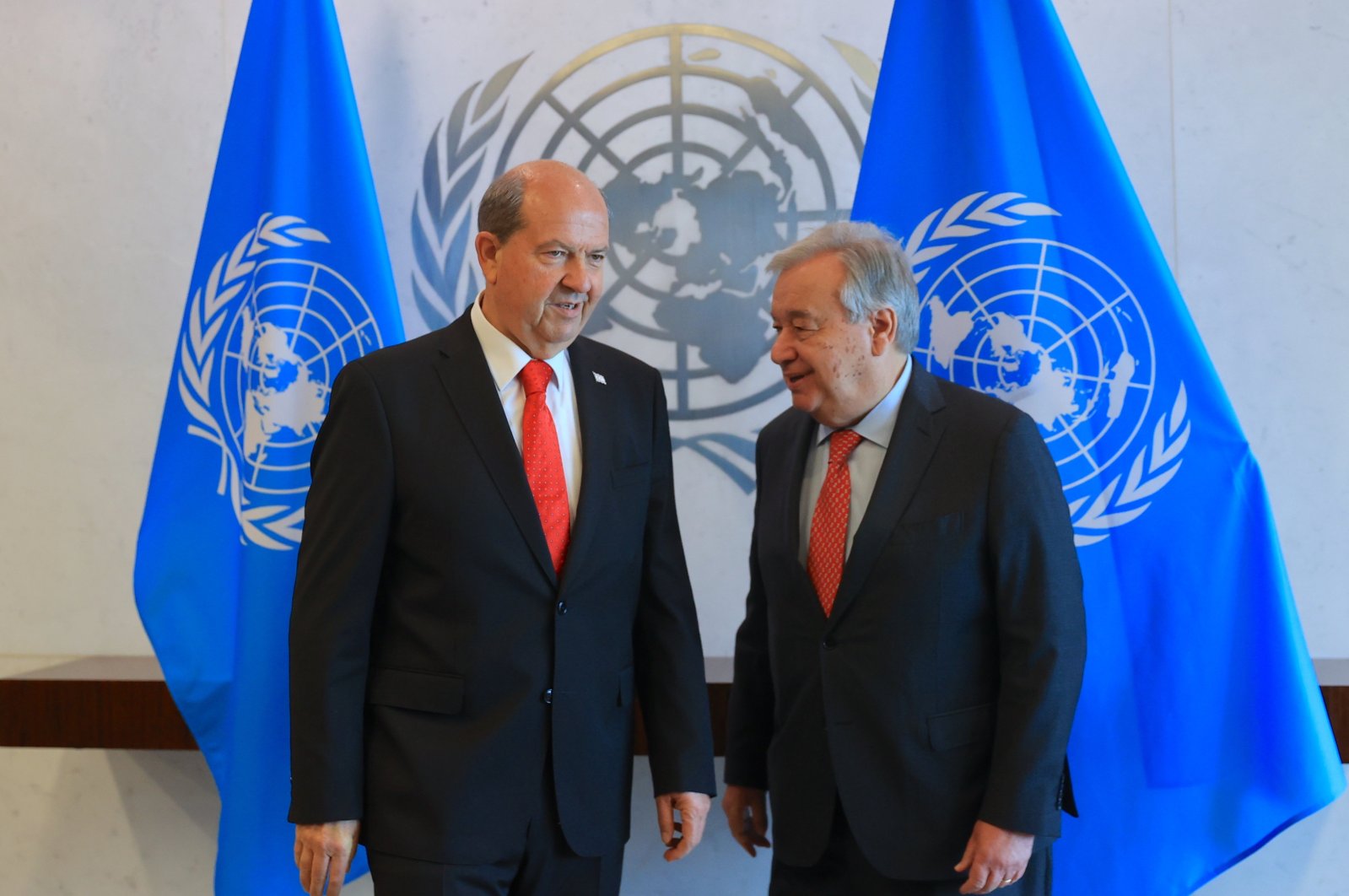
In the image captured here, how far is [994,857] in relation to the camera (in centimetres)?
161

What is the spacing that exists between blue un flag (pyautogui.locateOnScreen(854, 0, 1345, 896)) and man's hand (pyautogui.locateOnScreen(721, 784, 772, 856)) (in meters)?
0.61

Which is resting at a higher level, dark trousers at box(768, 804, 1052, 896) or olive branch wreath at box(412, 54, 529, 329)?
olive branch wreath at box(412, 54, 529, 329)

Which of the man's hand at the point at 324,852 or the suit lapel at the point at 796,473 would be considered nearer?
the man's hand at the point at 324,852

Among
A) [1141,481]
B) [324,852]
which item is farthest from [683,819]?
[1141,481]

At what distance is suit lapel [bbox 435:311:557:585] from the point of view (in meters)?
1.60

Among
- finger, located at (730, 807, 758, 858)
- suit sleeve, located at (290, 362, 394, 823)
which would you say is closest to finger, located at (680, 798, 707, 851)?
finger, located at (730, 807, 758, 858)

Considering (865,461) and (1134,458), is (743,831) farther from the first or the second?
(1134,458)

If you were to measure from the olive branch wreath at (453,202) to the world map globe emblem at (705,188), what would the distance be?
0.81 feet

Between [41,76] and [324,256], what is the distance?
115cm

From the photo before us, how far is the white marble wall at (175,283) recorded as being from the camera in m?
2.60

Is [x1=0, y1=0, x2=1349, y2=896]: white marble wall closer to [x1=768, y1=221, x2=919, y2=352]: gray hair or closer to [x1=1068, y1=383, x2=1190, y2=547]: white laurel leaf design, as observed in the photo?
[x1=1068, y1=383, x2=1190, y2=547]: white laurel leaf design

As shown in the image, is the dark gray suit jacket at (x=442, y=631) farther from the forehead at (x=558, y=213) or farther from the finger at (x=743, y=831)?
the finger at (x=743, y=831)

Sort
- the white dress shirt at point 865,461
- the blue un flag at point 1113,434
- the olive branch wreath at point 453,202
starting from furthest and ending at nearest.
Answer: the olive branch wreath at point 453,202 → the blue un flag at point 1113,434 → the white dress shirt at point 865,461

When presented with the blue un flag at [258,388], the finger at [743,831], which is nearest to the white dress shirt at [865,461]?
the finger at [743,831]
